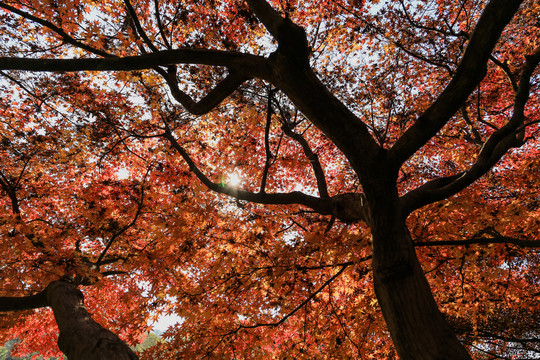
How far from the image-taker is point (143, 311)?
5.04 metres

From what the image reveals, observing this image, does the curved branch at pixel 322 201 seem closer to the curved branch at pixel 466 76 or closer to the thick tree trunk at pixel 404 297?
the thick tree trunk at pixel 404 297

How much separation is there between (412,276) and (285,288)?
303 cm

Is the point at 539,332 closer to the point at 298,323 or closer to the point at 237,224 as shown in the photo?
the point at 298,323

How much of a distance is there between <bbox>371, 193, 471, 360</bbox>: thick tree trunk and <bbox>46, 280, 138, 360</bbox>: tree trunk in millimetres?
2358

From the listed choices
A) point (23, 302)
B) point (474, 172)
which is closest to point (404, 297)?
point (474, 172)

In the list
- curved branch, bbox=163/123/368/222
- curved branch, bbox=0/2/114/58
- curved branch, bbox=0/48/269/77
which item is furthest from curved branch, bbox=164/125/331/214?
curved branch, bbox=0/2/114/58

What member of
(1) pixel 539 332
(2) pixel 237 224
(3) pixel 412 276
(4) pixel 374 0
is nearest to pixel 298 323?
(2) pixel 237 224

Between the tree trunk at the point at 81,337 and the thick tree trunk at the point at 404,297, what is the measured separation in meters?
2.36

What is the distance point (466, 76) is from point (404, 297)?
2117 millimetres

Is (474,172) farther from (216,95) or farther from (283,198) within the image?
(216,95)

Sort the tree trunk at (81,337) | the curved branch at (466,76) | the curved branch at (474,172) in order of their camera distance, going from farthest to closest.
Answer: the curved branch at (474,172)
the tree trunk at (81,337)
the curved branch at (466,76)

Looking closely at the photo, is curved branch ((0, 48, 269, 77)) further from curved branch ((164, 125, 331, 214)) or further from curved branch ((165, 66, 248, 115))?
curved branch ((164, 125, 331, 214))

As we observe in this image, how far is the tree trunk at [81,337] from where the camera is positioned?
212 centimetres

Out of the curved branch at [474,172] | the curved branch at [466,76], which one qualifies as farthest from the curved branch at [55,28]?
the curved branch at [474,172]
